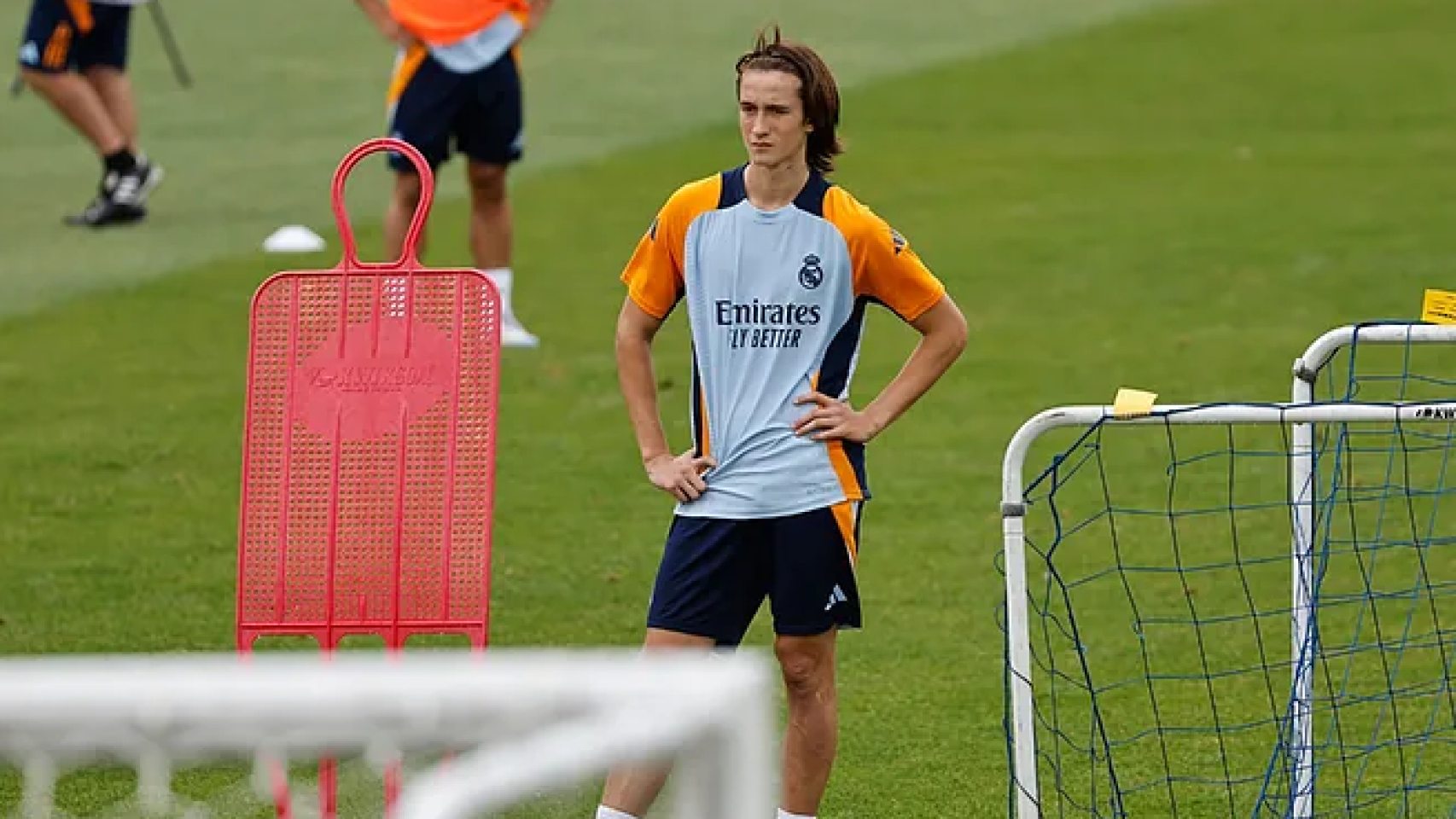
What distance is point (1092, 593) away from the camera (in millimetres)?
8906

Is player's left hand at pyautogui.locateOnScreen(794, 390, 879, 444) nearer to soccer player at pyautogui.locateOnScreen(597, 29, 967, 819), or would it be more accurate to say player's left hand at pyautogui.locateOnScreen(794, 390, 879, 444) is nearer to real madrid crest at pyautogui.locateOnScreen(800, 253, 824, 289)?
soccer player at pyautogui.locateOnScreen(597, 29, 967, 819)

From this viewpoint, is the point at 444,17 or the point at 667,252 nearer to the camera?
the point at 667,252

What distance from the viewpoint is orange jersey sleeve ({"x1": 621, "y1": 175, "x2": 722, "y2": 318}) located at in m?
5.79

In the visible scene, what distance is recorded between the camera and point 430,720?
2824mm

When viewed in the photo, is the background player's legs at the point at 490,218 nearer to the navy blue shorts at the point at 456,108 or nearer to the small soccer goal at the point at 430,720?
the navy blue shorts at the point at 456,108

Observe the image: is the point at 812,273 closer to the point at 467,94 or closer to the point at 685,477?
the point at 685,477

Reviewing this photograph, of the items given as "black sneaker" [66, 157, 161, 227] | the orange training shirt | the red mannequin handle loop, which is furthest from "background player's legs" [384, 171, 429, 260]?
the red mannequin handle loop

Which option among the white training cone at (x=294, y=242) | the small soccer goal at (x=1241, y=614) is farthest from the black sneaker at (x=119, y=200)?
the small soccer goal at (x=1241, y=614)

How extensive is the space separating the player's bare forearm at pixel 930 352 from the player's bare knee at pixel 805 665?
549 millimetres

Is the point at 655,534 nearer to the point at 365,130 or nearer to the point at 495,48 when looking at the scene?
the point at 495,48

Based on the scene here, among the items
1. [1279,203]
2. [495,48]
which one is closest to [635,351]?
[495,48]

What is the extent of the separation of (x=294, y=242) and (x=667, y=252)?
8973 millimetres

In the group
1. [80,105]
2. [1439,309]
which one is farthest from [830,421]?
[80,105]

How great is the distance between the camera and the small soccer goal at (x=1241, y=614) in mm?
5938
